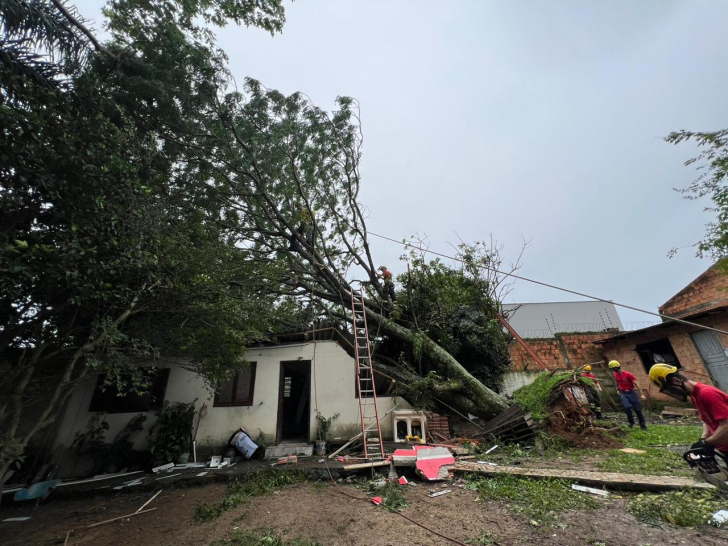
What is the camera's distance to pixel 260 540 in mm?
3637

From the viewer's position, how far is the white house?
26.9ft

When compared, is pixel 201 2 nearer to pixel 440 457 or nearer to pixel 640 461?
pixel 440 457

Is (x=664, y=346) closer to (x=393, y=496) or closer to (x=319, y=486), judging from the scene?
(x=393, y=496)

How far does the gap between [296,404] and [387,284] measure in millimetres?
6099

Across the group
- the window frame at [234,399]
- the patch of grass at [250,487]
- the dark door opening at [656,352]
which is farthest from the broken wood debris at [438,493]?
the dark door opening at [656,352]

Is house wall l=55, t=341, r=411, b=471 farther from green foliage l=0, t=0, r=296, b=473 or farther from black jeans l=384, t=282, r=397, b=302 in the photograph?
black jeans l=384, t=282, r=397, b=302

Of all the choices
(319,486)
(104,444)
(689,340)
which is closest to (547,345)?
(689,340)

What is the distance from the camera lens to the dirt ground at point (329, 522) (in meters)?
3.02

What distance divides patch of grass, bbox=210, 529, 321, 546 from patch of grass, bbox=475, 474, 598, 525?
2499mm

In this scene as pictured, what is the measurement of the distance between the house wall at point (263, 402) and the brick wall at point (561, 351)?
19.0ft

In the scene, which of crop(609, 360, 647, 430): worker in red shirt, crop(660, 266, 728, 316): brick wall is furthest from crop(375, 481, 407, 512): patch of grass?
crop(660, 266, 728, 316): brick wall

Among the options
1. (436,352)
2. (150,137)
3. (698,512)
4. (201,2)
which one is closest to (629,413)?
(436,352)

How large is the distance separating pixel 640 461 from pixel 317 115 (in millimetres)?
12316

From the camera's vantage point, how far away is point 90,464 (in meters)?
7.97
